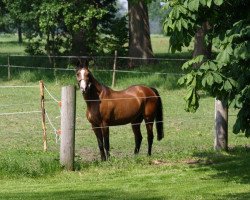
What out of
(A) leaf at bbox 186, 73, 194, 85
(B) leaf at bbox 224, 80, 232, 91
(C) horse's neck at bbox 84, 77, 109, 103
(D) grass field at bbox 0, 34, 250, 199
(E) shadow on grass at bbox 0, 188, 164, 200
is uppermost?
(A) leaf at bbox 186, 73, 194, 85

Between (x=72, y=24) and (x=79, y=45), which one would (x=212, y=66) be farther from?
(x=79, y=45)

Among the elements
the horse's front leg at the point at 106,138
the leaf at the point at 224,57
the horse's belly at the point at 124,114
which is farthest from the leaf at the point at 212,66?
the horse's belly at the point at 124,114

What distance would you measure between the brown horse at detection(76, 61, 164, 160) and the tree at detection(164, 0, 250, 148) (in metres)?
4.25

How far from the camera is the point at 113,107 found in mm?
14883

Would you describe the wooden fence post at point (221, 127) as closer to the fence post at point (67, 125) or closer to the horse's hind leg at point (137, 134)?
the horse's hind leg at point (137, 134)

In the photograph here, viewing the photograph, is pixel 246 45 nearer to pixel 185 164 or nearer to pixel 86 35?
pixel 185 164

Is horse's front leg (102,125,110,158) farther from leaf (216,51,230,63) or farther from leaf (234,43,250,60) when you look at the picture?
leaf (234,43,250,60)

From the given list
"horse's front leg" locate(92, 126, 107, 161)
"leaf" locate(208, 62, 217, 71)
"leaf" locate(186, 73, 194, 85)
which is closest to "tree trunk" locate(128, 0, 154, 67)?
"horse's front leg" locate(92, 126, 107, 161)

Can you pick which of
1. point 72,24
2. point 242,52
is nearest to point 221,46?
point 242,52

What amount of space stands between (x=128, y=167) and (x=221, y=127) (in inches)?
102

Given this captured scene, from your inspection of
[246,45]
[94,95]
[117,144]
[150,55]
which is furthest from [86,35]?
[246,45]

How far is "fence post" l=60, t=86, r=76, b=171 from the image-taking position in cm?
1282

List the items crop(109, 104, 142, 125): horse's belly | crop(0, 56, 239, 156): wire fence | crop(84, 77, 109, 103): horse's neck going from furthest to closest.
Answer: crop(0, 56, 239, 156): wire fence, crop(109, 104, 142, 125): horse's belly, crop(84, 77, 109, 103): horse's neck

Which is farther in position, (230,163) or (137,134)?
(137,134)
